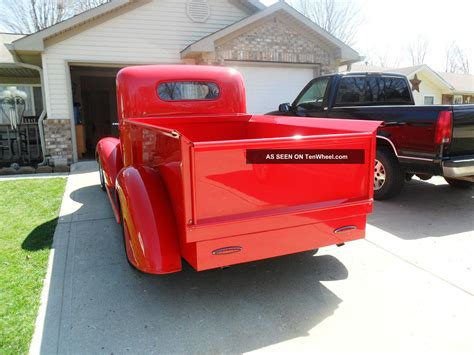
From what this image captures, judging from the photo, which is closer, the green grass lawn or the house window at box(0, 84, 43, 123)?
the green grass lawn

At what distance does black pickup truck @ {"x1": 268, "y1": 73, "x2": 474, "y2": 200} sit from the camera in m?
4.76

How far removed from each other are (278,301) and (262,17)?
9375 millimetres

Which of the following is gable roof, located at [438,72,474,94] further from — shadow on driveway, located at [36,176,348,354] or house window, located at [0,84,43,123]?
shadow on driveway, located at [36,176,348,354]

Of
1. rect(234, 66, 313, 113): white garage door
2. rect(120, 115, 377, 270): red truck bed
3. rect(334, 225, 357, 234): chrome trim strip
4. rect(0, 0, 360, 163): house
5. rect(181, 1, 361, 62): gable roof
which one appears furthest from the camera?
rect(234, 66, 313, 113): white garage door

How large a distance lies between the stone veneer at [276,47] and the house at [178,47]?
0.09 ft

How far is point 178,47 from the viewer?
10.9 m

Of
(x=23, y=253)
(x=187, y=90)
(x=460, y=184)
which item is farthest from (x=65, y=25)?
(x=460, y=184)

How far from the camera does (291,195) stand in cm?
288

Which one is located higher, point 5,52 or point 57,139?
point 5,52

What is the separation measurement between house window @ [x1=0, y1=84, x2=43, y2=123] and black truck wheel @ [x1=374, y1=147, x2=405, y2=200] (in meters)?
Answer: 13.8

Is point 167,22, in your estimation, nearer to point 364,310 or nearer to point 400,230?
point 400,230

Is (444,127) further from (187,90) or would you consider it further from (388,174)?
(187,90)

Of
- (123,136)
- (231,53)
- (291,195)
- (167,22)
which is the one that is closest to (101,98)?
(167,22)

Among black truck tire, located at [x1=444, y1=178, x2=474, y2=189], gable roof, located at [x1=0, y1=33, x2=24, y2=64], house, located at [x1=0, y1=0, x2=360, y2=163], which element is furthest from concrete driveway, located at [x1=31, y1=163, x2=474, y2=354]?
gable roof, located at [x1=0, y1=33, x2=24, y2=64]
